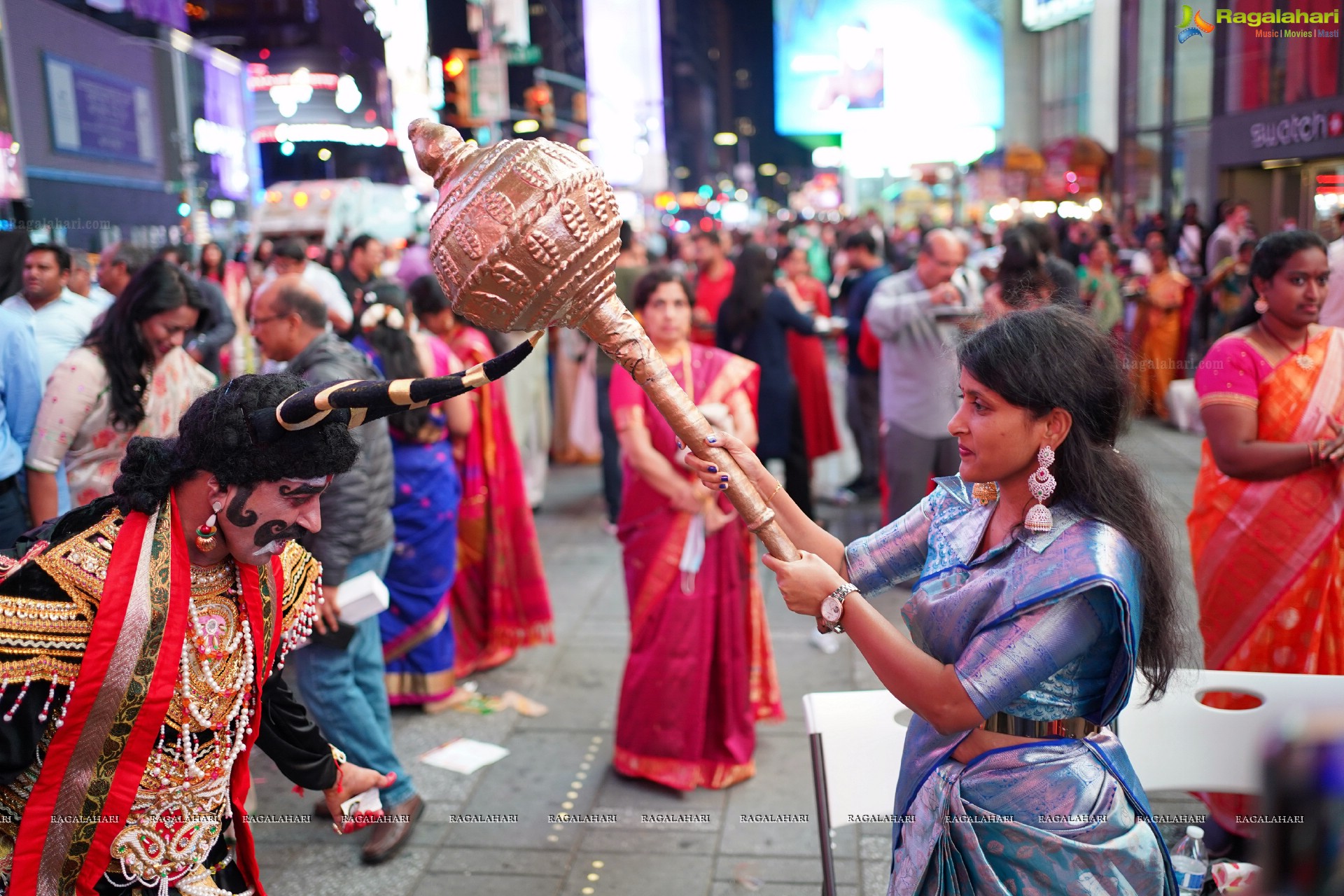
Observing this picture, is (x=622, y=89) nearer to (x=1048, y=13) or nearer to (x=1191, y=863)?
(x=1048, y=13)

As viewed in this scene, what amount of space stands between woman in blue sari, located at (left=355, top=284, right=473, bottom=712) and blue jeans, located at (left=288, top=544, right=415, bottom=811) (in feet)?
2.53

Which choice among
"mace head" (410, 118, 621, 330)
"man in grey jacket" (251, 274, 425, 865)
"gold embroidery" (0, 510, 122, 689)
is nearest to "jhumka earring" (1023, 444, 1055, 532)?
"mace head" (410, 118, 621, 330)

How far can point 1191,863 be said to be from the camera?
2.27 meters

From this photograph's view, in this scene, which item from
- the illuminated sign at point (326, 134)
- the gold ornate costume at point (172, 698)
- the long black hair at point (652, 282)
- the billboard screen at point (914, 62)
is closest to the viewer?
the gold ornate costume at point (172, 698)

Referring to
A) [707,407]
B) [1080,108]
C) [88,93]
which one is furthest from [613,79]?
[707,407]

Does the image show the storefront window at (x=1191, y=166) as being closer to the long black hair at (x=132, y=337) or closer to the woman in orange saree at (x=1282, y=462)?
the woman in orange saree at (x=1282, y=462)

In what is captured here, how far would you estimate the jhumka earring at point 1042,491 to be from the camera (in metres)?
1.64

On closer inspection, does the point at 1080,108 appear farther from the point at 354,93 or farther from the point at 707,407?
the point at 707,407

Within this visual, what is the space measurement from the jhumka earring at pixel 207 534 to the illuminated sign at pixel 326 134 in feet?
69.1

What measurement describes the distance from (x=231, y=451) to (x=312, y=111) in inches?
808

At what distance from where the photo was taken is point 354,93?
1967 cm

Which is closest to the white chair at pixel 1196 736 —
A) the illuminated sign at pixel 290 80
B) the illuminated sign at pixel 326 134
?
the illuminated sign at pixel 290 80

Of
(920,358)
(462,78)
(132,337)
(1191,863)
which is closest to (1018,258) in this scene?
(920,358)

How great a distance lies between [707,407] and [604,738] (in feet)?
→ 4.82
